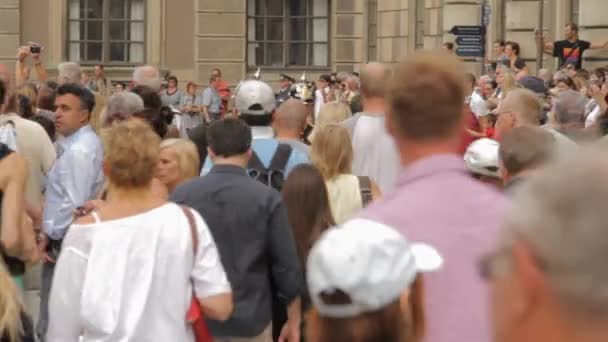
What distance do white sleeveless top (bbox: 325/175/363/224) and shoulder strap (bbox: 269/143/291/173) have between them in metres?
0.28

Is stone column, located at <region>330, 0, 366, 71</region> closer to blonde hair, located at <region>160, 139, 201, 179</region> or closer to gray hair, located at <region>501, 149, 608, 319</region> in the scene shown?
blonde hair, located at <region>160, 139, 201, 179</region>

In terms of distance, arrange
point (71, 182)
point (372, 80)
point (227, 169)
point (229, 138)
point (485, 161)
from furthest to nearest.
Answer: point (372, 80) → point (71, 182) → point (485, 161) → point (229, 138) → point (227, 169)

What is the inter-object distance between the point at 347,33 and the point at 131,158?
32179 millimetres

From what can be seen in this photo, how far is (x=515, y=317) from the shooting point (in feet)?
8.14

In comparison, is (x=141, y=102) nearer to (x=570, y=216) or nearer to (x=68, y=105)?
(x=68, y=105)

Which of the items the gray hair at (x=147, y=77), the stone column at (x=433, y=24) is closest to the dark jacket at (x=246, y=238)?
the gray hair at (x=147, y=77)

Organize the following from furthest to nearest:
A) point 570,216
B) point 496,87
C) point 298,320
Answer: point 496,87
point 298,320
point 570,216

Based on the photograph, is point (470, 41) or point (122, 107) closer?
point (122, 107)

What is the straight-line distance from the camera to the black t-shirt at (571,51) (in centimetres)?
2416

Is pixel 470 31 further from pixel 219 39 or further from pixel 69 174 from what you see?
pixel 69 174

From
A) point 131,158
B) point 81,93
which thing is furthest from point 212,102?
point 131,158

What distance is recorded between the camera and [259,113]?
9711mm

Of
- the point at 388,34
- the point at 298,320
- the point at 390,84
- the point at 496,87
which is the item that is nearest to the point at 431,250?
the point at 390,84

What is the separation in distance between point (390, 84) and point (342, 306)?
4.52ft
